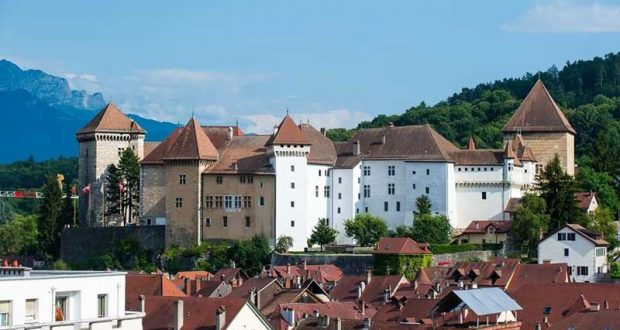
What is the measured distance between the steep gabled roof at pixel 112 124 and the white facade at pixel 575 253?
31.5 meters

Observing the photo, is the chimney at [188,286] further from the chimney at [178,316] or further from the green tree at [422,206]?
the chimney at [178,316]

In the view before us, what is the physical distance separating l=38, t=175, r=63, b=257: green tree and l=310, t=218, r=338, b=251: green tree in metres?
19.8

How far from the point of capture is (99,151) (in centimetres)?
10281

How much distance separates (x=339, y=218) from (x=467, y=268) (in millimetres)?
14728

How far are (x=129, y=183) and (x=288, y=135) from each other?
12674 mm

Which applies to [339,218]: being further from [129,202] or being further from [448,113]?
[448,113]

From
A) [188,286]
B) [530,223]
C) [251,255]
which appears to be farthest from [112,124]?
[188,286]

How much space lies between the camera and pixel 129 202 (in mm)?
101375

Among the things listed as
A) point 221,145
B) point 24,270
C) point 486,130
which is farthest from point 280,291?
point 486,130

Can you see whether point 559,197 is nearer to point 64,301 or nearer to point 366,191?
point 366,191

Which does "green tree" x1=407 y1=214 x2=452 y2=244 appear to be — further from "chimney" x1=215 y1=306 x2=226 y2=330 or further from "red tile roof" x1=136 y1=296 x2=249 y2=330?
"chimney" x1=215 y1=306 x2=226 y2=330

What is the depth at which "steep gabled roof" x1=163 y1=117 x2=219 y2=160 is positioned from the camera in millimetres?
94188

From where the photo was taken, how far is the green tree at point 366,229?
91.4 metres

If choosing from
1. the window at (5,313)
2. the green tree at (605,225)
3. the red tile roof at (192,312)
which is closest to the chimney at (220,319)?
the red tile roof at (192,312)
